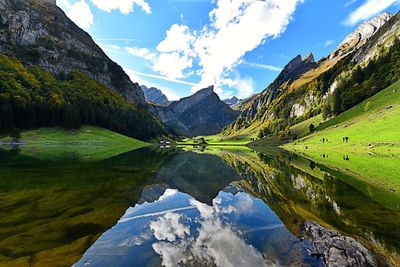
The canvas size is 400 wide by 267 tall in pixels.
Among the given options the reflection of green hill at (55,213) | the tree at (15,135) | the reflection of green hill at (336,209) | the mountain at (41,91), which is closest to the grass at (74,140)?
the tree at (15,135)

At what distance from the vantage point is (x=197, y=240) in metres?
14.8

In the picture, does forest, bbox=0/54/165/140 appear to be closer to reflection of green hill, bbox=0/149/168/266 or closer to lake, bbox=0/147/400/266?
reflection of green hill, bbox=0/149/168/266

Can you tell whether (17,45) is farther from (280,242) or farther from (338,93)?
(280,242)

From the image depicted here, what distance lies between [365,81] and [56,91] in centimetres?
16460

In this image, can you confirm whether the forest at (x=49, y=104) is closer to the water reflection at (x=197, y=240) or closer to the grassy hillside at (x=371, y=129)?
the grassy hillside at (x=371, y=129)

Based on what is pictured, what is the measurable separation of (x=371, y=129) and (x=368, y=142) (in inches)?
507

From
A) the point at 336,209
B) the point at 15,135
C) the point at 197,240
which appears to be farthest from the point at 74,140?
the point at 197,240

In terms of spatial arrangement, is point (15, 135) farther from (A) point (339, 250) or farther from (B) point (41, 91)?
(A) point (339, 250)

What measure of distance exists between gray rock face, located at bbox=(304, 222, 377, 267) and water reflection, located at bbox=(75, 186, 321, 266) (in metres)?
0.63

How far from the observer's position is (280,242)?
14836 millimetres

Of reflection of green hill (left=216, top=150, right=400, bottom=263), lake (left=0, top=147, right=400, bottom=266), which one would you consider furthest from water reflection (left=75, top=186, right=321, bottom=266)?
reflection of green hill (left=216, top=150, right=400, bottom=263)

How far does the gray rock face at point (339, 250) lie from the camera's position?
1173cm

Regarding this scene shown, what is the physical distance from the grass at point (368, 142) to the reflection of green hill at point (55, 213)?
2898 centimetres

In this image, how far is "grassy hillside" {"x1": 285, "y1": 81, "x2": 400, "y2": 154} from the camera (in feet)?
260
